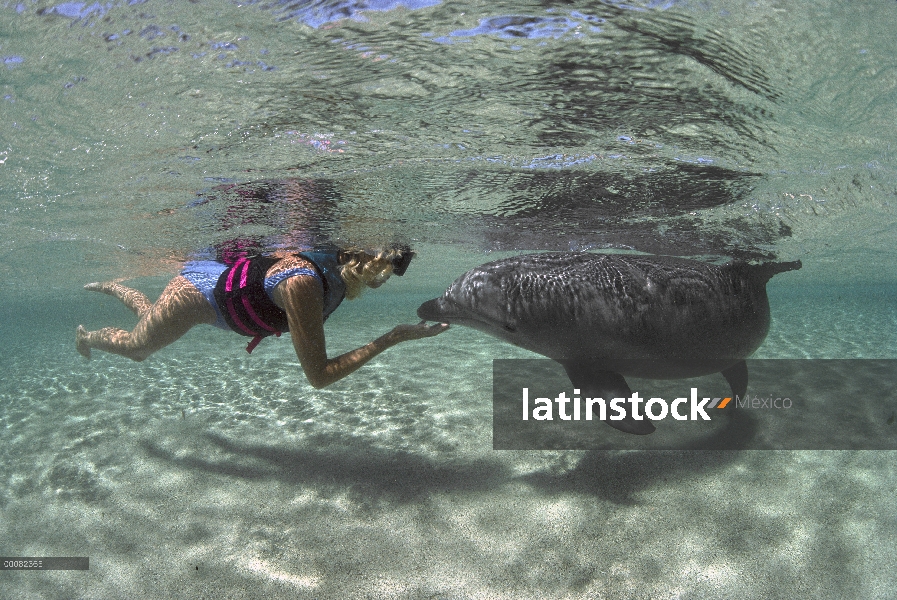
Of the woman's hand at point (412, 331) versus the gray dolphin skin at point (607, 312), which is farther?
the gray dolphin skin at point (607, 312)

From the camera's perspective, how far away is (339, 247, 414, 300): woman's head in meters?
→ 5.25

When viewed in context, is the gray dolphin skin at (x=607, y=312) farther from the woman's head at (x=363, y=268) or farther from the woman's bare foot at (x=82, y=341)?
the woman's bare foot at (x=82, y=341)

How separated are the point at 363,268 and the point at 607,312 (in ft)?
9.08

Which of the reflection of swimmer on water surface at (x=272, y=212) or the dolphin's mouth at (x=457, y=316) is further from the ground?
the reflection of swimmer on water surface at (x=272, y=212)

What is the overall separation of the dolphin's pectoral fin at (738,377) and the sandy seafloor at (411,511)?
1.47 metres

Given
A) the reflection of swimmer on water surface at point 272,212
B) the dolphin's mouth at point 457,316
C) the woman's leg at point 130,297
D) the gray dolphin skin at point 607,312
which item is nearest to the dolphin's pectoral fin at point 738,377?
the gray dolphin skin at point 607,312

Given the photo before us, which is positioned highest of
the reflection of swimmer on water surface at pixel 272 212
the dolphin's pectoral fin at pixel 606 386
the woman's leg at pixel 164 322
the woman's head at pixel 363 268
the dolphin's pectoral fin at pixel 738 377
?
the reflection of swimmer on water surface at pixel 272 212

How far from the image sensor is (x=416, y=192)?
7.90 m

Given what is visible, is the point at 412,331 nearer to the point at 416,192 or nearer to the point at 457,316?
the point at 457,316

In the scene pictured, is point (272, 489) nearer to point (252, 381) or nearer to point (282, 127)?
point (282, 127)

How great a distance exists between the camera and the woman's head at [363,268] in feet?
17.2

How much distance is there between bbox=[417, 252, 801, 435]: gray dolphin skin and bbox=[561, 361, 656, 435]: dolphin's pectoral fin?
1 cm

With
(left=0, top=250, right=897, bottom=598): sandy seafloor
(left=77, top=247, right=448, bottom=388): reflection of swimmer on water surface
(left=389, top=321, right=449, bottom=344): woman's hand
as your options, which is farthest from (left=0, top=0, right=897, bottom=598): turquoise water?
→ (left=389, top=321, right=449, bottom=344): woman's hand

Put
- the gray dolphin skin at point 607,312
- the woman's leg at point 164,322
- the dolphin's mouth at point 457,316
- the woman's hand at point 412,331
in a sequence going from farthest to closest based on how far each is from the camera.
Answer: the woman's leg at point 164,322
the dolphin's mouth at point 457,316
the gray dolphin skin at point 607,312
the woman's hand at point 412,331
